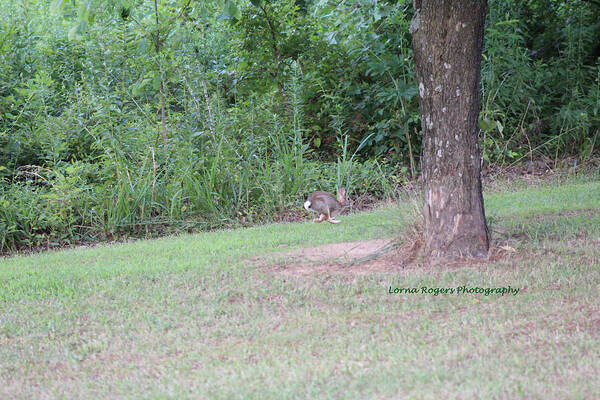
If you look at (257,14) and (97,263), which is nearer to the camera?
(97,263)

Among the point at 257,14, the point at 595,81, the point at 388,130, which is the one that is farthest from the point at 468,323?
the point at 595,81

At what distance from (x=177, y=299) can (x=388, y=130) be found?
6980 mm

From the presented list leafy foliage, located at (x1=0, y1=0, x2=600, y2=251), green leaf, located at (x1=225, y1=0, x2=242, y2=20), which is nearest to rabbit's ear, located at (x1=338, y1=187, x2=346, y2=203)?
leafy foliage, located at (x1=0, y1=0, x2=600, y2=251)

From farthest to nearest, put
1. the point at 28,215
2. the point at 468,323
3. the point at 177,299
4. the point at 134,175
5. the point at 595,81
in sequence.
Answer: the point at 595,81 < the point at 134,175 < the point at 28,215 < the point at 177,299 < the point at 468,323

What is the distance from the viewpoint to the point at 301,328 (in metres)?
4.53

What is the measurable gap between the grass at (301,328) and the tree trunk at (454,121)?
365mm

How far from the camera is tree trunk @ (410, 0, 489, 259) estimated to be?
5852 millimetres

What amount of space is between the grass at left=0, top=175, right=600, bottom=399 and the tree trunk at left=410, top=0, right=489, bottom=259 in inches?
14.4

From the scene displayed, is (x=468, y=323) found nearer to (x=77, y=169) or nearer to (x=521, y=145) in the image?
(x=77, y=169)

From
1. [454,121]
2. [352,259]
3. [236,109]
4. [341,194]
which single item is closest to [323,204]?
[341,194]

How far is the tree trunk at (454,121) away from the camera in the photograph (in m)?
5.85

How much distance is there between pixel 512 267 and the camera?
559 centimetres

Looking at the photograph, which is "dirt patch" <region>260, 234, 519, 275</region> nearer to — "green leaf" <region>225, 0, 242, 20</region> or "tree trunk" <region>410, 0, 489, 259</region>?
"tree trunk" <region>410, 0, 489, 259</region>

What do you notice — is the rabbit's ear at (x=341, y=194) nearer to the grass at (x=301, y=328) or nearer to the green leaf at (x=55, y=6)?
the grass at (x=301, y=328)
